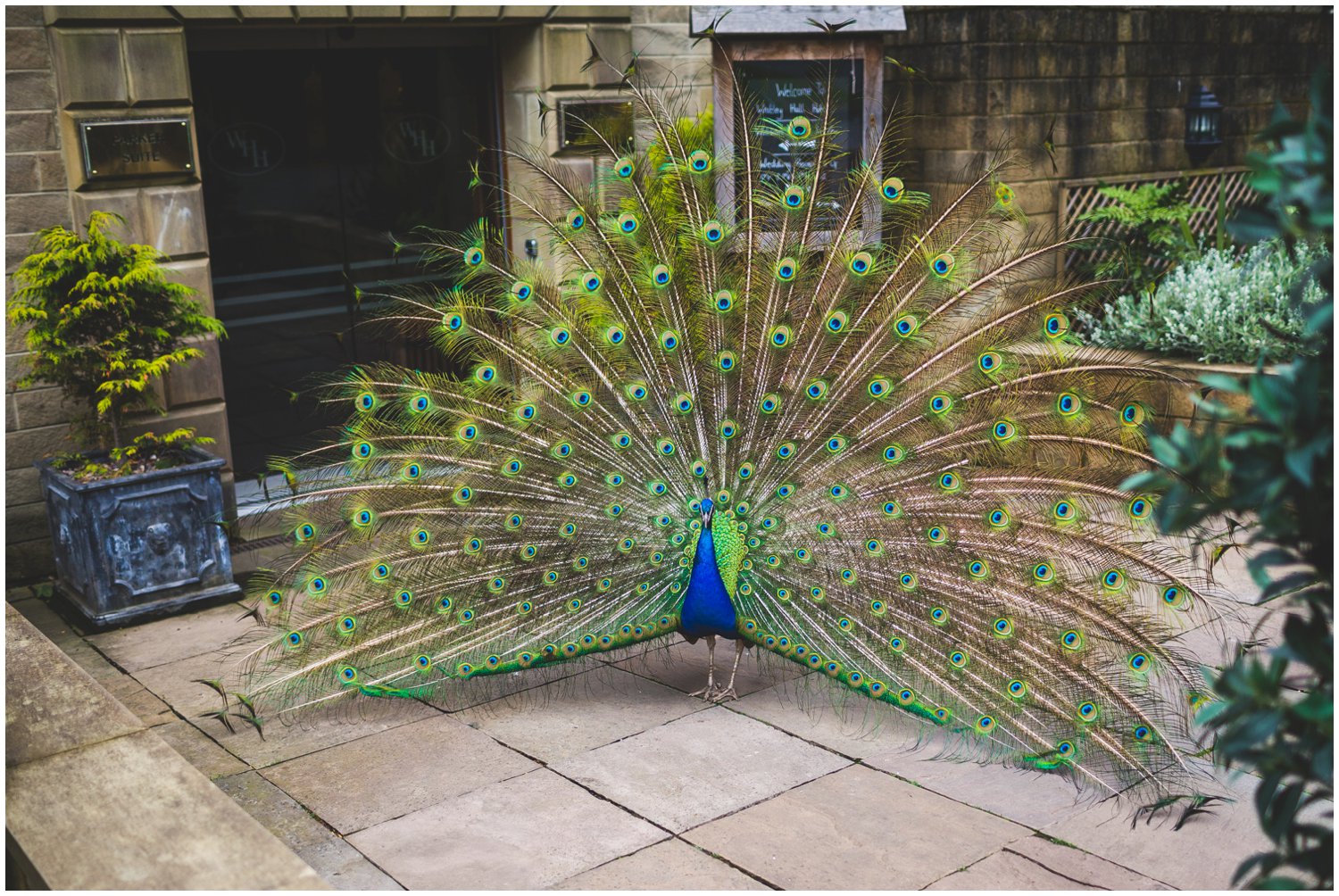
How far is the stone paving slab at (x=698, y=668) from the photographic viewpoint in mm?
5422

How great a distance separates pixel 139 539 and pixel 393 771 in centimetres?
229

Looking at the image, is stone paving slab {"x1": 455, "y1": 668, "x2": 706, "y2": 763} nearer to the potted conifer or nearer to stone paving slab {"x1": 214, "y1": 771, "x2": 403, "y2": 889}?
stone paving slab {"x1": 214, "y1": 771, "x2": 403, "y2": 889}

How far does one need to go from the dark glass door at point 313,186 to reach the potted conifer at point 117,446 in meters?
1.13

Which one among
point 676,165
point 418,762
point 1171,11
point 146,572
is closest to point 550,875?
point 418,762

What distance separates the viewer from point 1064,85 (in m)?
9.75

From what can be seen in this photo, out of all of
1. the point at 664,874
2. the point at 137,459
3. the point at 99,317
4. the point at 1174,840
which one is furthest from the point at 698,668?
the point at 99,317

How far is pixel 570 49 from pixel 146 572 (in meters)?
4.09

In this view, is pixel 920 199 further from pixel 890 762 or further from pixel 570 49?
pixel 570 49

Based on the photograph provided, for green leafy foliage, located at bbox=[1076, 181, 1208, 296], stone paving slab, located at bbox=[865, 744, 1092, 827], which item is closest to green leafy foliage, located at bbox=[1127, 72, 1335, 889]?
stone paving slab, located at bbox=[865, 744, 1092, 827]

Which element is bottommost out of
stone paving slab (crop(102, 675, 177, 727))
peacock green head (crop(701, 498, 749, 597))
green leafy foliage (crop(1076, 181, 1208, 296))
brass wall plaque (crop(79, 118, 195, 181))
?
stone paving slab (crop(102, 675, 177, 727))

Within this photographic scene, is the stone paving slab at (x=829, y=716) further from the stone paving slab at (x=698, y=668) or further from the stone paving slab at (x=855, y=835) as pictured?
the stone paving slab at (x=855, y=835)

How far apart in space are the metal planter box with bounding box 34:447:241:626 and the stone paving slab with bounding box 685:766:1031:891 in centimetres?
337

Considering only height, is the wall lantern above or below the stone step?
above

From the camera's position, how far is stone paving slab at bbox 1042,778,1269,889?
3.88 m
